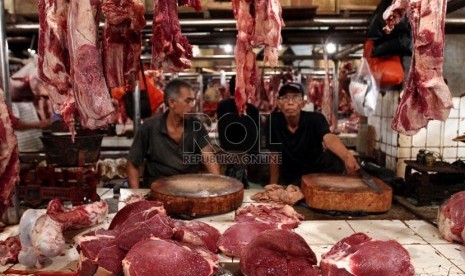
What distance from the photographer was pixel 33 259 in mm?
2803

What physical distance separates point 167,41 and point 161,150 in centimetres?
266

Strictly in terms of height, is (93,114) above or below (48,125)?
above

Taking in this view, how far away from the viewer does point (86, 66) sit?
2.66 metres

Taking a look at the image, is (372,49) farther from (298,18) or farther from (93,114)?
(93,114)

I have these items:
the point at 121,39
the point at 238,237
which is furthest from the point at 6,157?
the point at 238,237

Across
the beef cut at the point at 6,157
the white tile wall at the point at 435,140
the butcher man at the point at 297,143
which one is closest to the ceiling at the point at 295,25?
the butcher man at the point at 297,143

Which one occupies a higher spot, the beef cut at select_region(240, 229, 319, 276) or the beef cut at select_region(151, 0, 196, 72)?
the beef cut at select_region(151, 0, 196, 72)

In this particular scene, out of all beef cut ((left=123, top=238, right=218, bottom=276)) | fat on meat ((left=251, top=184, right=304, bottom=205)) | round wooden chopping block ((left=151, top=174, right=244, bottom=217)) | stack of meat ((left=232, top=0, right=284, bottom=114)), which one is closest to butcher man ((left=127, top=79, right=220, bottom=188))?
round wooden chopping block ((left=151, top=174, right=244, bottom=217))

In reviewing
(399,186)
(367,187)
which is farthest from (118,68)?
(399,186)

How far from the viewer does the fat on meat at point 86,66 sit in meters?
2.63

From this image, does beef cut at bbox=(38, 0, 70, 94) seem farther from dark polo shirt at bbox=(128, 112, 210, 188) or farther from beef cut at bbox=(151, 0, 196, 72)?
dark polo shirt at bbox=(128, 112, 210, 188)

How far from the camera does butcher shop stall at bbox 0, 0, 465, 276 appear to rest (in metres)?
2.66

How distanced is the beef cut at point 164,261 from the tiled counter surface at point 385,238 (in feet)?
1.44

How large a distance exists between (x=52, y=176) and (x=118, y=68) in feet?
5.32
